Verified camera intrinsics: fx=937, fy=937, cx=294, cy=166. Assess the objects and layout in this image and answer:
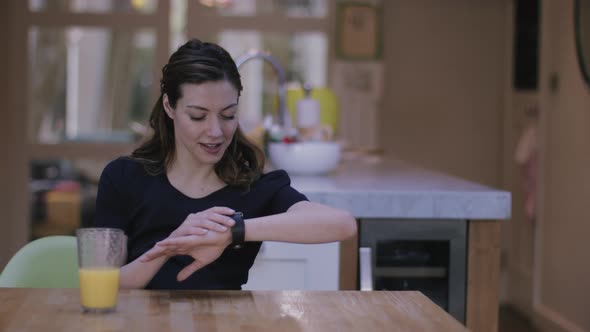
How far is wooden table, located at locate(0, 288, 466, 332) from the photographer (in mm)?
1343

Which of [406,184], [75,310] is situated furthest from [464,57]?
[75,310]

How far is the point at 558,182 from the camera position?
14.3ft

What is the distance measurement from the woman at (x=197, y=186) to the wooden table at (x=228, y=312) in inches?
7.2

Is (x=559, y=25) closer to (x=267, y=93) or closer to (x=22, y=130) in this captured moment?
(x=267, y=93)

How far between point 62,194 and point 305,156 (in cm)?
308

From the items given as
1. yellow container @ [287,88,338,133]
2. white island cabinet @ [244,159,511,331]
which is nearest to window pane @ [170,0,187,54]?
yellow container @ [287,88,338,133]

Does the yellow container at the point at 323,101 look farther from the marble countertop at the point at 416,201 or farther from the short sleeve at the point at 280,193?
the short sleeve at the point at 280,193

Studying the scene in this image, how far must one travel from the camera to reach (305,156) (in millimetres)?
2992

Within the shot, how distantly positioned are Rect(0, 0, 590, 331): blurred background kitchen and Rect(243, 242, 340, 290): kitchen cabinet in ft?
10.1

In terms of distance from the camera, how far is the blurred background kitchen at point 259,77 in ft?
18.2

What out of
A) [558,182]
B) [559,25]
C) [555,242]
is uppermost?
[559,25]

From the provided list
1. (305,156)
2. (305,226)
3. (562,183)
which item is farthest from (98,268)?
(562,183)

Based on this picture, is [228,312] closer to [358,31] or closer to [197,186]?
[197,186]

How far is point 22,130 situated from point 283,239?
13.7 feet
